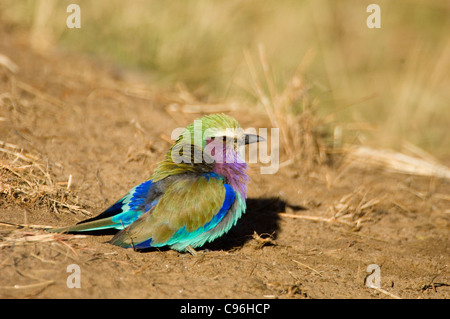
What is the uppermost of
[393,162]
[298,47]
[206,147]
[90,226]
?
[298,47]

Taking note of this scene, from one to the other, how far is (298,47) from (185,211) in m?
5.19

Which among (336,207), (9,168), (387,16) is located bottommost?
(336,207)

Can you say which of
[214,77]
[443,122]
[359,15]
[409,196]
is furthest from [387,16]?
[409,196]

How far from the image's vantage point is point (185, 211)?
3637 millimetres

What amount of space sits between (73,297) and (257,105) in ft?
12.3

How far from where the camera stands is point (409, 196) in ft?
16.8

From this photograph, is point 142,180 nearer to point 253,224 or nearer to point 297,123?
point 253,224

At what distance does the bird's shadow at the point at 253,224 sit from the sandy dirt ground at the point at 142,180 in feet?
0.04

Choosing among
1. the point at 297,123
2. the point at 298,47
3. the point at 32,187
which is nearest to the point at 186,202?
the point at 32,187

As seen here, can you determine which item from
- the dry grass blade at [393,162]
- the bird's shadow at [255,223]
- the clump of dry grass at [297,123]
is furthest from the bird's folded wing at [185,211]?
the dry grass blade at [393,162]

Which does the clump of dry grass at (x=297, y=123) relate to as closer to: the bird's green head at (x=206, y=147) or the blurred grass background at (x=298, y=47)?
the blurred grass background at (x=298, y=47)

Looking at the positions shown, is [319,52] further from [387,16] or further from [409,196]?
[409,196]

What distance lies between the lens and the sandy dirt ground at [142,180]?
3.20m

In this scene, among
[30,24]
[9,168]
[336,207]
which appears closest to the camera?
[9,168]
